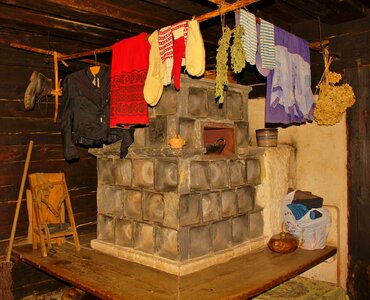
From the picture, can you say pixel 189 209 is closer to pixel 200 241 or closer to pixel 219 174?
pixel 200 241

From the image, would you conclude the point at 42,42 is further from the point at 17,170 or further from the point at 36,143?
the point at 17,170

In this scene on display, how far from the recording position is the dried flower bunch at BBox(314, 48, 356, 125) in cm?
399

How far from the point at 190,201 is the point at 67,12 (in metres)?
2.10

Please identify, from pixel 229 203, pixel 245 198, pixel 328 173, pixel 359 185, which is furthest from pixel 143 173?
pixel 359 185

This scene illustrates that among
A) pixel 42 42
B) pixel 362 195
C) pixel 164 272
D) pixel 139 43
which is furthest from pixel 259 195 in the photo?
pixel 42 42

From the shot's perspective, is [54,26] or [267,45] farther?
[54,26]

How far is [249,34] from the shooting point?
2.93m

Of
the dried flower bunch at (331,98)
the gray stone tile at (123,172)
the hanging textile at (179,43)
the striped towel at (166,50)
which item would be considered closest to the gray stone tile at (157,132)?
the gray stone tile at (123,172)

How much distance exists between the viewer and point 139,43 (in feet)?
11.5

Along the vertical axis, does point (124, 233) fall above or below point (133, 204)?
Answer: below

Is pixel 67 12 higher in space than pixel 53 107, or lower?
higher

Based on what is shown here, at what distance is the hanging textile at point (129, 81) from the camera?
Result: 3.51m

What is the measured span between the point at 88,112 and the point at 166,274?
1.88m

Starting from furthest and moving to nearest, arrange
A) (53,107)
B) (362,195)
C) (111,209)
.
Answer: (53,107)
(111,209)
(362,195)
